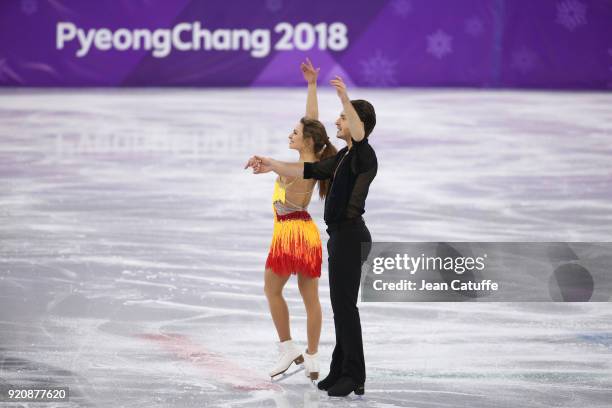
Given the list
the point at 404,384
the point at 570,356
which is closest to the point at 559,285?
the point at 570,356

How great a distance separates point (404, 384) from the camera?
4.60 meters

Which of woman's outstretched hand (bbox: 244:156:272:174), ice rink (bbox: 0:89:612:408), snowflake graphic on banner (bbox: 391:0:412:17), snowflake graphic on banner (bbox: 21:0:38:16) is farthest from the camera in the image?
snowflake graphic on banner (bbox: 21:0:38:16)

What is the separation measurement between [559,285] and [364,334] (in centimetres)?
154

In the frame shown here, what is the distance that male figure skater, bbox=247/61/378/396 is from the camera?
437 centimetres

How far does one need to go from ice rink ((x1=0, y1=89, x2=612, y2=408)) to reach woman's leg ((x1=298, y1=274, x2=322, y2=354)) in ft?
0.62

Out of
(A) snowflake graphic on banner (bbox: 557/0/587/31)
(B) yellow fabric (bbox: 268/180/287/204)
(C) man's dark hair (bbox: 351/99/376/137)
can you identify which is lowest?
(B) yellow fabric (bbox: 268/180/287/204)

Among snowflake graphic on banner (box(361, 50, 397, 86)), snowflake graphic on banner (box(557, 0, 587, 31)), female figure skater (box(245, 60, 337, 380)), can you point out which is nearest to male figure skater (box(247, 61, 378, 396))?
female figure skater (box(245, 60, 337, 380))

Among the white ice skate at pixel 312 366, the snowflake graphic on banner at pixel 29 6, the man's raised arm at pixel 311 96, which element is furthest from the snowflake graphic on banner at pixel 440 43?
the white ice skate at pixel 312 366

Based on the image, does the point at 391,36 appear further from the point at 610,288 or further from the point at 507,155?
the point at 610,288

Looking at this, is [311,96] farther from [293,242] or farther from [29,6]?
[29,6]

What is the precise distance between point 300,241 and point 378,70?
1206cm

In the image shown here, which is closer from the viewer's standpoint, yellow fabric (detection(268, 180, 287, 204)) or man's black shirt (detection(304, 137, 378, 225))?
man's black shirt (detection(304, 137, 378, 225))

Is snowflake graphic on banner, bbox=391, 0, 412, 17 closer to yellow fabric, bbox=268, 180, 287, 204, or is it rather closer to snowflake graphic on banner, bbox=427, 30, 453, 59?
snowflake graphic on banner, bbox=427, 30, 453, 59

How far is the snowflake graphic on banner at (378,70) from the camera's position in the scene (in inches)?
643
